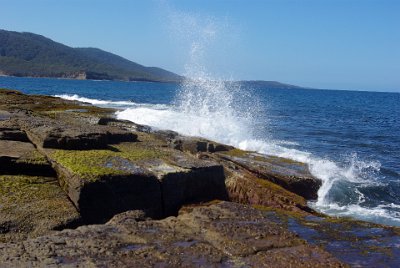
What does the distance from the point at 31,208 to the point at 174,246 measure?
2107 mm

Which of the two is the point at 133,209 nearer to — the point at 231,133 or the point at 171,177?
the point at 171,177

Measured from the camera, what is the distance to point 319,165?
1744 centimetres

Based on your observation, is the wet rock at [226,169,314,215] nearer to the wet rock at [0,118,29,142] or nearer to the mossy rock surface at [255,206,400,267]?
the mossy rock surface at [255,206,400,267]

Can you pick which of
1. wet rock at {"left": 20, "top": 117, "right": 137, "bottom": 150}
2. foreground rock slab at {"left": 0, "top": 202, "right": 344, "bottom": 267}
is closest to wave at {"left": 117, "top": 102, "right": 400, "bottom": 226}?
wet rock at {"left": 20, "top": 117, "right": 137, "bottom": 150}

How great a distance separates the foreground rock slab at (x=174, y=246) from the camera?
4574 millimetres

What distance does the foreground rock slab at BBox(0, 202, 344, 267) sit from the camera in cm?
457

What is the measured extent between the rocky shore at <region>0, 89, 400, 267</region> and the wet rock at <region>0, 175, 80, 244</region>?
12 millimetres

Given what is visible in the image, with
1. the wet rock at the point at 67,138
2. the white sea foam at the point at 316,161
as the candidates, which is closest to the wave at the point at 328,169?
the white sea foam at the point at 316,161

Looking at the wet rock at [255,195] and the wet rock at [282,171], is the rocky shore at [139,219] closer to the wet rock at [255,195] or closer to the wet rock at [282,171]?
the wet rock at [255,195]

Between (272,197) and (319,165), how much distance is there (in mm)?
8799

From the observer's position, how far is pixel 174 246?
5016 millimetres

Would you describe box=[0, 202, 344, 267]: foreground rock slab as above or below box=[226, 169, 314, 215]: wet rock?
above

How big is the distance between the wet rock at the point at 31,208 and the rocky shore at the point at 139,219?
12 mm

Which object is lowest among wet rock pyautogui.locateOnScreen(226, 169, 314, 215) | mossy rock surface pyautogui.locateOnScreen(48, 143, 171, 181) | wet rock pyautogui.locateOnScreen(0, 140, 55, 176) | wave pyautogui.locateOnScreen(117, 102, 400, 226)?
wave pyautogui.locateOnScreen(117, 102, 400, 226)
